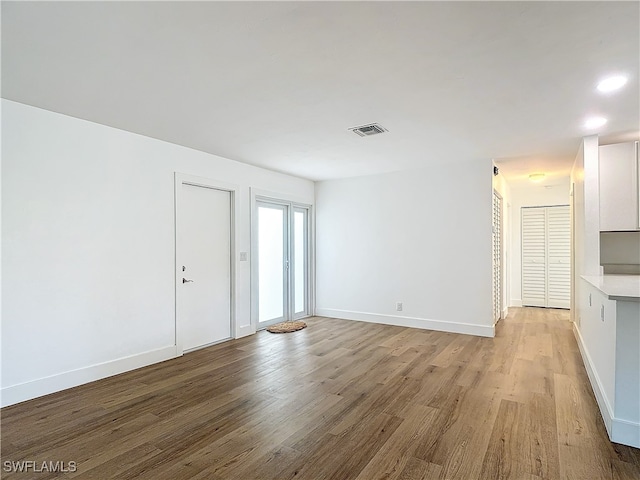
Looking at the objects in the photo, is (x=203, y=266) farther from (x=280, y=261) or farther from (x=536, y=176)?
(x=536, y=176)

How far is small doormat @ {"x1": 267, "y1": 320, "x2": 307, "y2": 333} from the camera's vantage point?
5.33 meters

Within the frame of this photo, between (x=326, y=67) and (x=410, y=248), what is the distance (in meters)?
3.75

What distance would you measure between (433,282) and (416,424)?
3.09m

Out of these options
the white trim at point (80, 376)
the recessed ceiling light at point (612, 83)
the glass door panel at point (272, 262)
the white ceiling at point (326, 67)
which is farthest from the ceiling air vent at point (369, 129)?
the white trim at point (80, 376)

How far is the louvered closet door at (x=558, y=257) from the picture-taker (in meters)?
7.05

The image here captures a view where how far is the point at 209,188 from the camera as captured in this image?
4.68 m

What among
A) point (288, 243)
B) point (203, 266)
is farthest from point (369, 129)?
point (288, 243)

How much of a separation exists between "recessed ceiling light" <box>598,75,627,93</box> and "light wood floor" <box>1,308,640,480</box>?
2.45 m

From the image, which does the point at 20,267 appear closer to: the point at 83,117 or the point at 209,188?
the point at 83,117

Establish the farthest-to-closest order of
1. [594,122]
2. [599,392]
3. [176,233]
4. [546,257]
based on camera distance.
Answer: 1. [546,257]
2. [176,233]
3. [594,122]
4. [599,392]

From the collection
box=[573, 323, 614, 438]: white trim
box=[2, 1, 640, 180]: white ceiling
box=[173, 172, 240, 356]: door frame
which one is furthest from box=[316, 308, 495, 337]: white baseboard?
box=[2, 1, 640, 180]: white ceiling

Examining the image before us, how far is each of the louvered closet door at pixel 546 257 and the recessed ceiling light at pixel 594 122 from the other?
419 cm

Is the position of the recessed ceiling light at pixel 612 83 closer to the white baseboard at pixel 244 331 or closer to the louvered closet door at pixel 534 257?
the white baseboard at pixel 244 331

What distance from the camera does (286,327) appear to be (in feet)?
18.0
